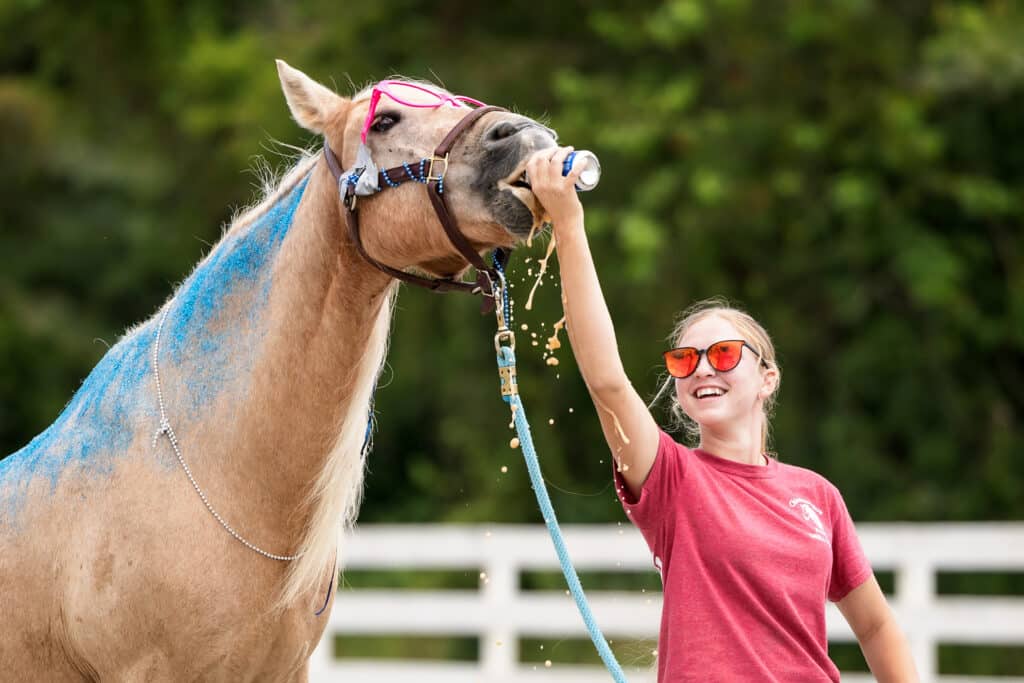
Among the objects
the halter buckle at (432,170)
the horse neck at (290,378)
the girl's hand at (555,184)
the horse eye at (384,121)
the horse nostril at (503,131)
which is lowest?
the horse neck at (290,378)

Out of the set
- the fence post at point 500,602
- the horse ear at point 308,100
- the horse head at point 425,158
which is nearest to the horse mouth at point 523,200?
the horse head at point 425,158

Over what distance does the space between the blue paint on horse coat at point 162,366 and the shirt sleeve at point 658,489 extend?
100cm

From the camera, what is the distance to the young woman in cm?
294

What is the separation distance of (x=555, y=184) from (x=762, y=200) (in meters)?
9.52

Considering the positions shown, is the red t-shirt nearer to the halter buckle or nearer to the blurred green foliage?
the halter buckle

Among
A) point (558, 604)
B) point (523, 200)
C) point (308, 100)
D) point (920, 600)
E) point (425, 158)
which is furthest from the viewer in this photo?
point (558, 604)

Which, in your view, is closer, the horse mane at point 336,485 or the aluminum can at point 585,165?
the aluminum can at point 585,165

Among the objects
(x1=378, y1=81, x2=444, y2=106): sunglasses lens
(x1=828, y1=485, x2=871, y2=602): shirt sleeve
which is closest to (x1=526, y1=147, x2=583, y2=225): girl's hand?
(x1=378, y1=81, x2=444, y2=106): sunglasses lens

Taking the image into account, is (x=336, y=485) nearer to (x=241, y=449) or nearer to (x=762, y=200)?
(x=241, y=449)

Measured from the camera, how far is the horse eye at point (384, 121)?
328 cm

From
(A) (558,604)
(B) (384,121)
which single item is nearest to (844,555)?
(B) (384,121)

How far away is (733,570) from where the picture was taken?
3.00 meters

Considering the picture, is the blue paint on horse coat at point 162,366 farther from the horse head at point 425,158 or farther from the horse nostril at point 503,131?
the horse nostril at point 503,131

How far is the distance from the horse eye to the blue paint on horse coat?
1.16 ft
